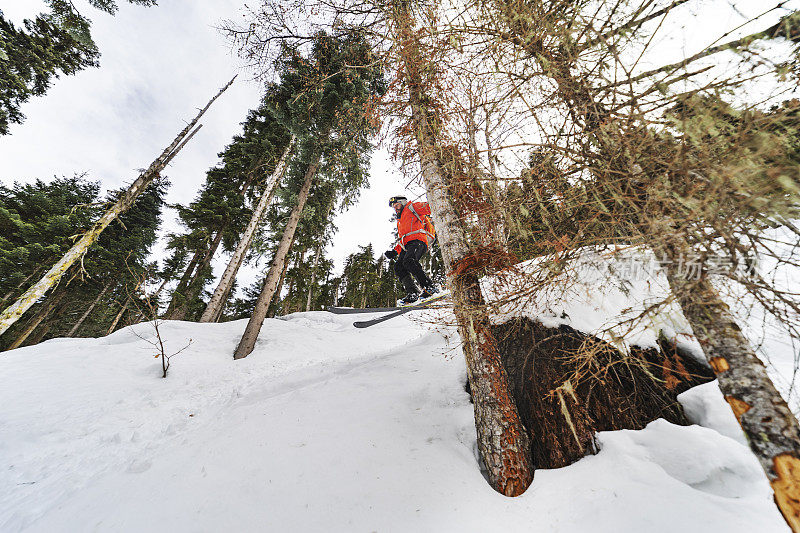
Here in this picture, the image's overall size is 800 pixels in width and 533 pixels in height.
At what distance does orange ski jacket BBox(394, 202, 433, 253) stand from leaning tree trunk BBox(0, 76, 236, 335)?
6.91 m

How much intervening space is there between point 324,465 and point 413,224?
4.91 metres

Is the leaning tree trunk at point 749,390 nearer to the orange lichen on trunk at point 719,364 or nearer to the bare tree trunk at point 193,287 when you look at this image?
the orange lichen on trunk at point 719,364

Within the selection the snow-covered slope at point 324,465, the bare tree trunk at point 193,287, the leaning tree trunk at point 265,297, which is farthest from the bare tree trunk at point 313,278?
the snow-covered slope at point 324,465

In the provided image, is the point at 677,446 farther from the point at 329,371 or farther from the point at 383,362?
the point at 329,371

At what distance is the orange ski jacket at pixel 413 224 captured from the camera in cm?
611

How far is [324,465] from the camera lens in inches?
96.3

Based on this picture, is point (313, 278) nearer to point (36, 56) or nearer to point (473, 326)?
point (36, 56)

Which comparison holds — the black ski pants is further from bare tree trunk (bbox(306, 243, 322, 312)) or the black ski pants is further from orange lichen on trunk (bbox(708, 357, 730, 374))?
bare tree trunk (bbox(306, 243, 322, 312))

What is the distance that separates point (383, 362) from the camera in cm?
498

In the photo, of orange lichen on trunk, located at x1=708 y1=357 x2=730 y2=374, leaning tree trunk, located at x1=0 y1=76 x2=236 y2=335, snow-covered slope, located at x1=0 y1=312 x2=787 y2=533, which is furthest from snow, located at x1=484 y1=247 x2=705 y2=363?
leaning tree trunk, located at x1=0 y1=76 x2=236 y2=335

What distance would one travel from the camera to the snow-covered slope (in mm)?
1854

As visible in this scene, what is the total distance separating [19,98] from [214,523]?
1924 centimetres

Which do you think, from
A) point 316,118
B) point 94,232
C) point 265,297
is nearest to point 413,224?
point 265,297

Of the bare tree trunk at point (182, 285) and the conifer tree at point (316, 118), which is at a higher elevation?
the conifer tree at point (316, 118)
